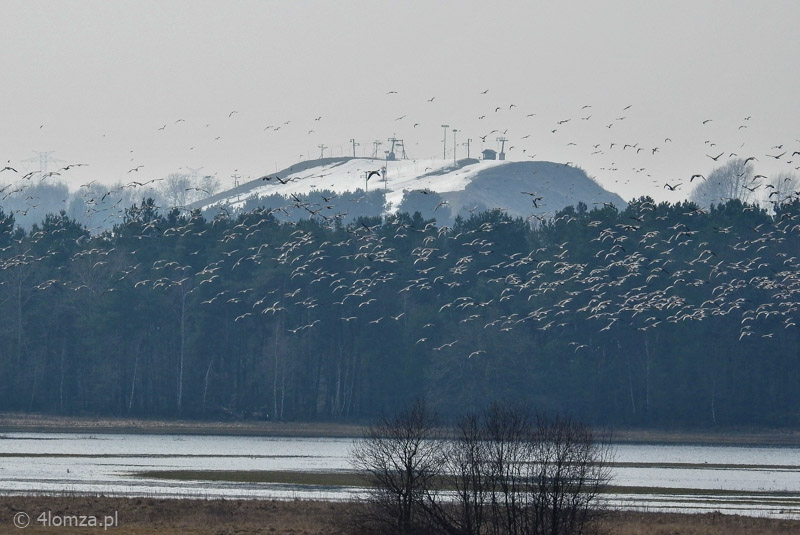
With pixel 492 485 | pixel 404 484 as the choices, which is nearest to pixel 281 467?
pixel 404 484

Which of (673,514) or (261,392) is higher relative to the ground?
(261,392)

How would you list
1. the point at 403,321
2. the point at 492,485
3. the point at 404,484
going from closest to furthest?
the point at 492,485
the point at 404,484
the point at 403,321

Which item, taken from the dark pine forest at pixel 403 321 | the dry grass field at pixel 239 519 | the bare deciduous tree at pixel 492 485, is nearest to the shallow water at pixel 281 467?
the dry grass field at pixel 239 519

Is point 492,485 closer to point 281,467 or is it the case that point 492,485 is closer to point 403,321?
point 281,467

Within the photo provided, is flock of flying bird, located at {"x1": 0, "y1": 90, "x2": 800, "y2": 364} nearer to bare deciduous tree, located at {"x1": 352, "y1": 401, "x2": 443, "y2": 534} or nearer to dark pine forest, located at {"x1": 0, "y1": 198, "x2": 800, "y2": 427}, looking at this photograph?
dark pine forest, located at {"x1": 0, "y1": 198, "x2": 800, "y2": 427}

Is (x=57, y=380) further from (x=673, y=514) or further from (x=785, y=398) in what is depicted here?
(x=673, y=514)

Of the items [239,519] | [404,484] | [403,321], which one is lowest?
[239,519]

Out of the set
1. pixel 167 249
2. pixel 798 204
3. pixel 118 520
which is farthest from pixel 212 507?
pixel 798 204
